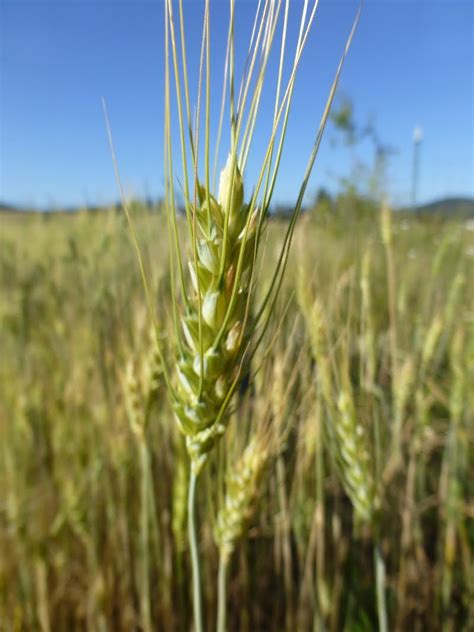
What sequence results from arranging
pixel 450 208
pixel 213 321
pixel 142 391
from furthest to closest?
1. pixel 450 208
2. pixel 142 391
3. pixel 213 321

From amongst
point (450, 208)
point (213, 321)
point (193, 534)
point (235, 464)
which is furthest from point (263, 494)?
point (450, 208)

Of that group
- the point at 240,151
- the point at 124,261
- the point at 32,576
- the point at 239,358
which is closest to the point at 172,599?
the point at 32,576

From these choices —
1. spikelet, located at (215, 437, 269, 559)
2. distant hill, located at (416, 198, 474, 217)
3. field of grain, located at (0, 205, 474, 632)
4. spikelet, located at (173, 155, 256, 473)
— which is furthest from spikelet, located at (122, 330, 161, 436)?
distant hill, located at (416, 198, 474, 217)

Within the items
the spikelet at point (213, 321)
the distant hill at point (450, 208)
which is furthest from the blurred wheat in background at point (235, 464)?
the distant hill at point (450, 208)

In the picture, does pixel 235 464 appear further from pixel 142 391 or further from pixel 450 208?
pixel 450 208

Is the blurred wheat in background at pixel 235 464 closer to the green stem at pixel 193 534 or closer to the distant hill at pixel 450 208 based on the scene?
the green stem at pixel 193 534

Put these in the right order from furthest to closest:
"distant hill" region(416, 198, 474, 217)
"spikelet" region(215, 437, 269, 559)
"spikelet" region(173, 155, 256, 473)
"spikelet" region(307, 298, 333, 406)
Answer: "distant hill" region(416, 198, 474, 217)
"spikelet" region(307, 298, 333, 406)
"spikelet" region(215, 437, 269, 559)
"spikelet" region(173, 155, 256, 473)

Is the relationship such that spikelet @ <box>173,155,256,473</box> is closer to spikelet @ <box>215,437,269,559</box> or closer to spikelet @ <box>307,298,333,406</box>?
spikelet @ <box>215,437,269,559</box>
